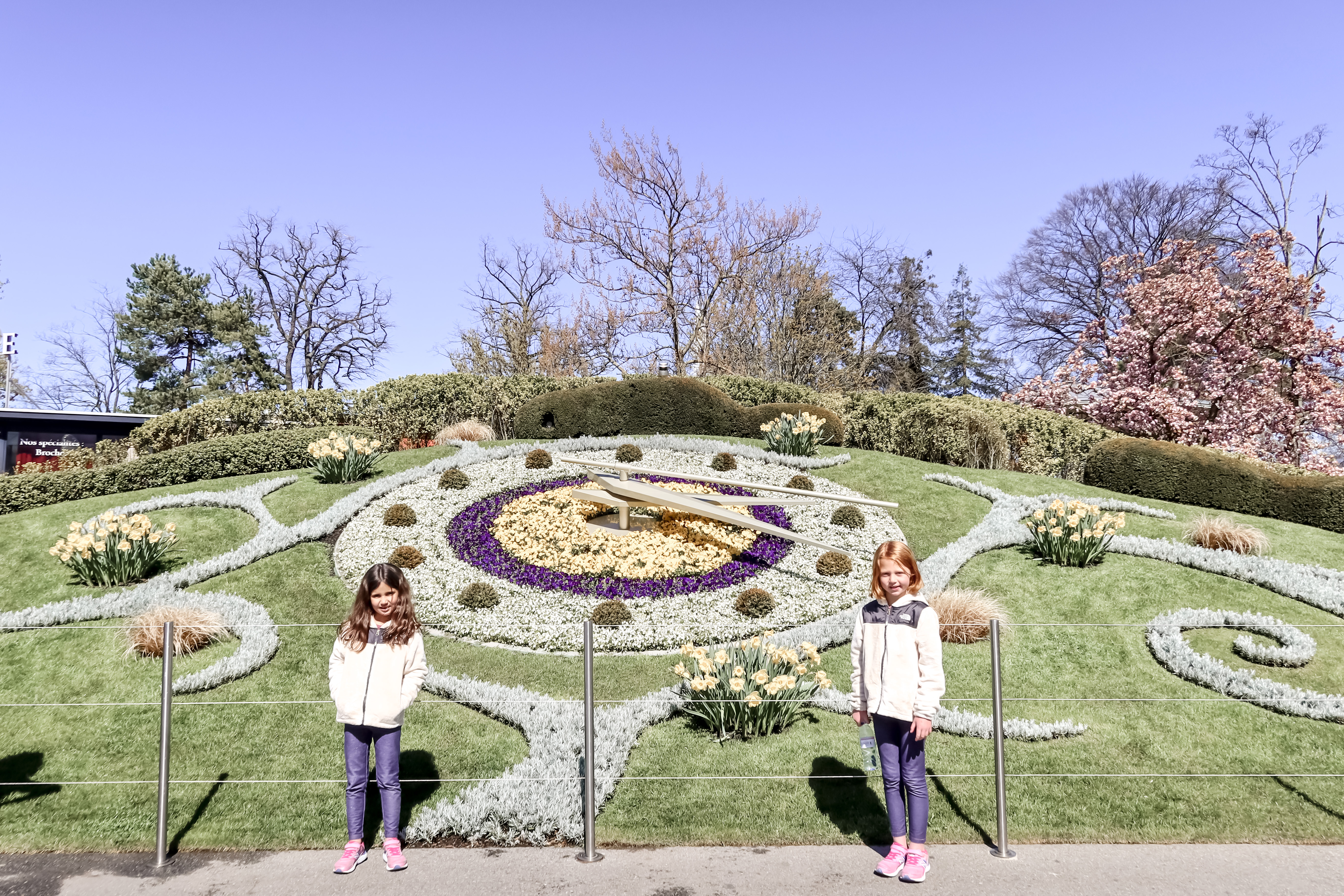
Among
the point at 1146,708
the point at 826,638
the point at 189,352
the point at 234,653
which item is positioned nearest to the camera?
the point at 1146,708

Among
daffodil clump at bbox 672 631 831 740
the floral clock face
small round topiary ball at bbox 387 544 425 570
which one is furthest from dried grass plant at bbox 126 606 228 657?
daffodil clump at bbox 672 631 831 740

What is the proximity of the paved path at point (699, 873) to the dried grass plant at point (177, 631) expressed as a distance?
12.3 ft

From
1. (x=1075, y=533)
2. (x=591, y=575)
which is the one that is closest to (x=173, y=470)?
(x=591, y=575)

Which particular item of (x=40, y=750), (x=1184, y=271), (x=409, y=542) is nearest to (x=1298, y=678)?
(x=409, y=542)

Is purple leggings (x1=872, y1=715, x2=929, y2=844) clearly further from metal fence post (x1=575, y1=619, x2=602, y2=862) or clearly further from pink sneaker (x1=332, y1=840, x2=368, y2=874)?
pink sneaker (x1=332, y1=840, x2=368, y2=874)

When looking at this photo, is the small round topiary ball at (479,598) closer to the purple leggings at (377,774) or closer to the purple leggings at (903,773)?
the purple leggings at (377,774)

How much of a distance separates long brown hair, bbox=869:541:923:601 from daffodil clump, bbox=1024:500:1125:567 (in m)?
6.93

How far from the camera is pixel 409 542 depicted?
1184 centimetres

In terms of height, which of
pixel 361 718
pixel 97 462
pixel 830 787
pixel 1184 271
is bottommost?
pixel 830 787

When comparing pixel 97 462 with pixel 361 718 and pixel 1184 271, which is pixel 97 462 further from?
pixel 1184 271

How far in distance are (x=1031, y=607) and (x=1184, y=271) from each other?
18566mm

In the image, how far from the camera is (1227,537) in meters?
11.4

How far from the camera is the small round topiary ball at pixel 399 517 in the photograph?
12320 mm

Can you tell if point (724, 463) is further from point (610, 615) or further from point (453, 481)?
point (610, 615)
